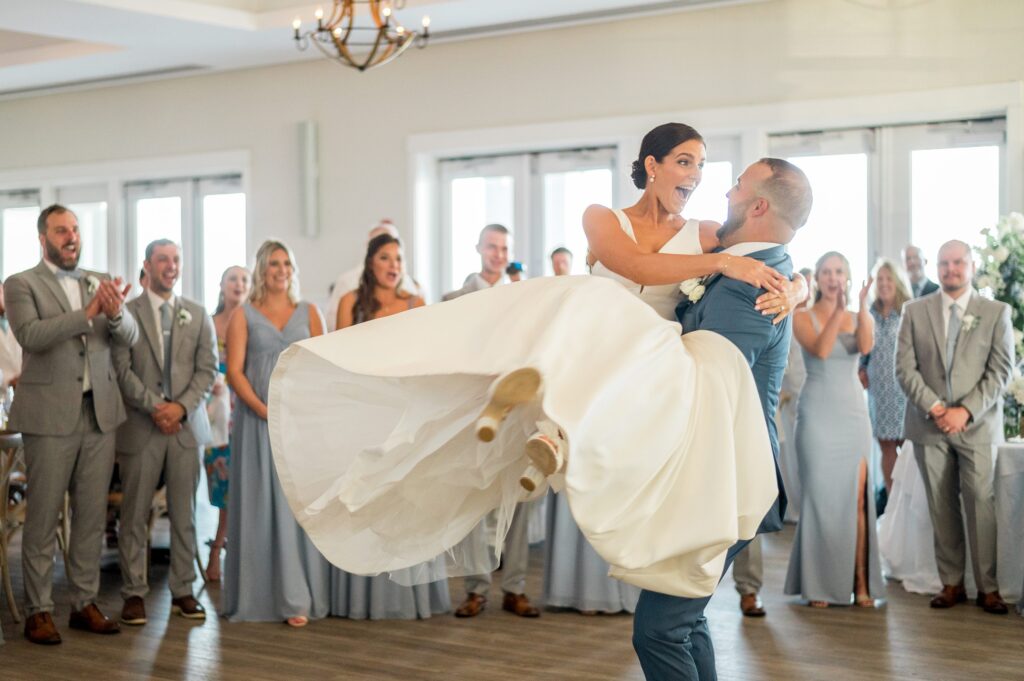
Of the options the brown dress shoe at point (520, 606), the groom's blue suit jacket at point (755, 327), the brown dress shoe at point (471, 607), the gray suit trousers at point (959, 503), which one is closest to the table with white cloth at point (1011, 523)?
the gray suit trousers at point (959, 503)

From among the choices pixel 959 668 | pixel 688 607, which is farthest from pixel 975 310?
pixel 688 607

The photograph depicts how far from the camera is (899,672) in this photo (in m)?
4.84

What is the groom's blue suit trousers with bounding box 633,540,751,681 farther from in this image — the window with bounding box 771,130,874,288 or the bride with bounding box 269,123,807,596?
the window with bounding box 771,130,874,288

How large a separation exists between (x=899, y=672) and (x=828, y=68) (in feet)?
17.8

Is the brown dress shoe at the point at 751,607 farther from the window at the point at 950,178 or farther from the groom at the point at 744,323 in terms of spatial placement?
the window at the point at 950,178

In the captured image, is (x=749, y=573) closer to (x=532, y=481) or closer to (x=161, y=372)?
(x=161, y=372)

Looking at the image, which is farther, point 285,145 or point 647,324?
point 285,145

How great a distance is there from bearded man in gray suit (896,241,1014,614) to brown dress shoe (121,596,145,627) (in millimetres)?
3938

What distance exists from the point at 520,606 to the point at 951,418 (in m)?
2.45

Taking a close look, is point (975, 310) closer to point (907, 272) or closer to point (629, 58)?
point (907, 272)

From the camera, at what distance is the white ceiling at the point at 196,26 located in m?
9.26

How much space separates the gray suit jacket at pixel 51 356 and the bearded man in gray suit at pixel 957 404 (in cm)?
412

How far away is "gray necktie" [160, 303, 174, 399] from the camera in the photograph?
19.0ft

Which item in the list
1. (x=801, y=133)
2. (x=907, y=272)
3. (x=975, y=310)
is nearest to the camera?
(x=975, y=310)
